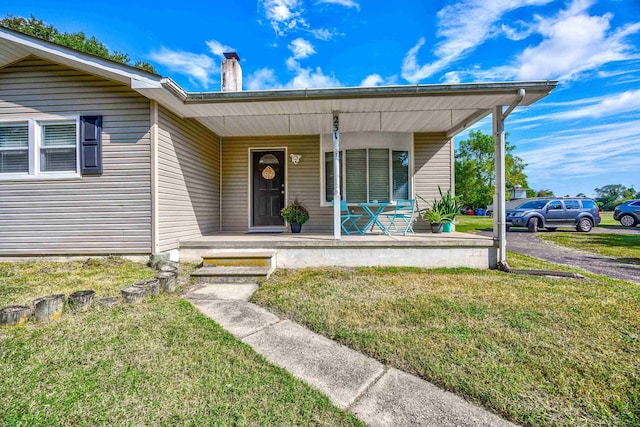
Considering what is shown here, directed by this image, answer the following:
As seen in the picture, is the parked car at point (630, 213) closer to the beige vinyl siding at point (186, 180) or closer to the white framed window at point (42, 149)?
the beige vinyl siding at point (186, 180)

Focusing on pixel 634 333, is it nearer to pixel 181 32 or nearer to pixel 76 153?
pixel 76 153

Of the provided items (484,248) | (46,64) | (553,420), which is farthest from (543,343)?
(46,64)

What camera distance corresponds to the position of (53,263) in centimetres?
434

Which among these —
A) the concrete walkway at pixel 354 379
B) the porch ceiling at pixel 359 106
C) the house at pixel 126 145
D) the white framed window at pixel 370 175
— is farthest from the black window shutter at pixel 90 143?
the white framed window at pixel 370 175

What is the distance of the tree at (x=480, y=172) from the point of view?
87.9 feet

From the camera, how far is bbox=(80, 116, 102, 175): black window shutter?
4.37m

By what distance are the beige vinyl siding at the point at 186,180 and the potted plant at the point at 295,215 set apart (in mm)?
1727

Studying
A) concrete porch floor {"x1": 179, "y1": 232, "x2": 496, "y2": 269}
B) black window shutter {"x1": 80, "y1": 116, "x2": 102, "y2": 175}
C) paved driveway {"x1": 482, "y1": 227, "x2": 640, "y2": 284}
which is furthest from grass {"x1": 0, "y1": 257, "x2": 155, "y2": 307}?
paved driveway {"x1": 482, "y1": 227, "x2": 640, "y2": 284}

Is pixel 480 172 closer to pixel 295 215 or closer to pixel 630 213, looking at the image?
pixel 630 213

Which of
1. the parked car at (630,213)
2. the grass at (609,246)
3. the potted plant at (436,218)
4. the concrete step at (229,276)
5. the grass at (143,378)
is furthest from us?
the parked car at (630,213)

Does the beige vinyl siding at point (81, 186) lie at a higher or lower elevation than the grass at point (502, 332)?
higher

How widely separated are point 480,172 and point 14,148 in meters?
31.6

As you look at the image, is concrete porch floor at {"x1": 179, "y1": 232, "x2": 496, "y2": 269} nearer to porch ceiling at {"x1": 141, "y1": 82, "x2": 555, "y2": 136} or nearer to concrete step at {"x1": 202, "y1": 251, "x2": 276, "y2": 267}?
concrete step at {"x1": 202, "y1": 251, "x2": 276, "y2": 267}

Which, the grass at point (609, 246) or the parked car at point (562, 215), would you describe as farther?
Answer: the parked car at point (562, 215)
